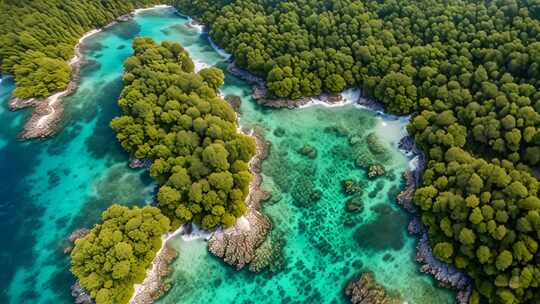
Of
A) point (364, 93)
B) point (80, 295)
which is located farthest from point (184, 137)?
point (364, 93)

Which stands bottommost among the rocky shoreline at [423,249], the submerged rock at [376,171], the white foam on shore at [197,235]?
the white foam on shore at [197,235]

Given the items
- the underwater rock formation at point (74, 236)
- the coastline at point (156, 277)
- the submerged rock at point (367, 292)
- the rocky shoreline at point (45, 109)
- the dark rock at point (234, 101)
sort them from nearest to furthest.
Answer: the submerged rock at point (367, 292) → the coastline at point (156, 277) → the underwater rock formation at point (74, 236) → the rocky shoreline at point (45, 109) → the dark rock at point (234, 101)

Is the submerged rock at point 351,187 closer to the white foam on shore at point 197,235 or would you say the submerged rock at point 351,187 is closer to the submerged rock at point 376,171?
the submerged rock at point 376,171

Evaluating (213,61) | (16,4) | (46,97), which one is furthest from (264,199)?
(16,4)

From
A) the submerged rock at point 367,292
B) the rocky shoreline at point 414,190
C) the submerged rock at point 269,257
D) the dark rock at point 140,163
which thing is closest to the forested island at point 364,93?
the rocky shoreline at point 414,190

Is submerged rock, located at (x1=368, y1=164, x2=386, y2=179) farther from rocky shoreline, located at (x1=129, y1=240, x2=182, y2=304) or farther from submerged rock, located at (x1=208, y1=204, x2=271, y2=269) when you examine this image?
rocky shoreline, located at (x1=129, y1=240, x2=182, y2=304)

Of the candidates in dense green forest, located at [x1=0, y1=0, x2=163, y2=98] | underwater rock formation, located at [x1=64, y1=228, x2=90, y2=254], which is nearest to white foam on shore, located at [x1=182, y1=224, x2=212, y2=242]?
underwater rock formation, located at [x1=64, y1=228, x2=90, y2=254]
